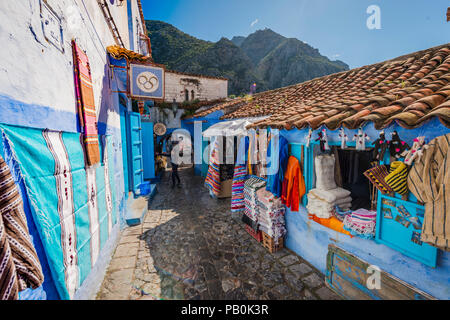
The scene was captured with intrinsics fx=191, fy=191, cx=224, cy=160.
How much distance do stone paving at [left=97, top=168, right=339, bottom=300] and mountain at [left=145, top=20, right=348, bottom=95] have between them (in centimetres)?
3650

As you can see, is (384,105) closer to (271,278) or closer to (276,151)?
(276,151)

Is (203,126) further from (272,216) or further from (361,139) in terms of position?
(361,139)

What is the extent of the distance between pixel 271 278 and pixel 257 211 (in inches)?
65.5

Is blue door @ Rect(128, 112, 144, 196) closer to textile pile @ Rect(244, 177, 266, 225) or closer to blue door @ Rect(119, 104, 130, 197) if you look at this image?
blue door @ Rect(119, 104, 130, 197)

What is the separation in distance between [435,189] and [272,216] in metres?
2.93

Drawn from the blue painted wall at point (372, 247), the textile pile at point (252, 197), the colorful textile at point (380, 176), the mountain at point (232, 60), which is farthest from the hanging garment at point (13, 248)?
the mountain at point (232, 60)

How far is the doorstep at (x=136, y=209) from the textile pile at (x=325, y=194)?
16.1 feet

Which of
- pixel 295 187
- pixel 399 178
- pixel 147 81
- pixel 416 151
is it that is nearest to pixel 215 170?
pixel 295 187

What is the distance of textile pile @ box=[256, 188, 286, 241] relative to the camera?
4641 mm

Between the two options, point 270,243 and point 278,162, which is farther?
point 270,243

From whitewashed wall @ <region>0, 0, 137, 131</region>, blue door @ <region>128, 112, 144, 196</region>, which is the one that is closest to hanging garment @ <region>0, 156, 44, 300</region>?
whitewashed wall @ <region>0, 0, 137, 131</region>

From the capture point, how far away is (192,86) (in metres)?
20.8

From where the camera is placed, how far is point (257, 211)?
5.16m

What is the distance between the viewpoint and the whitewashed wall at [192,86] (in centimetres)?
1984
